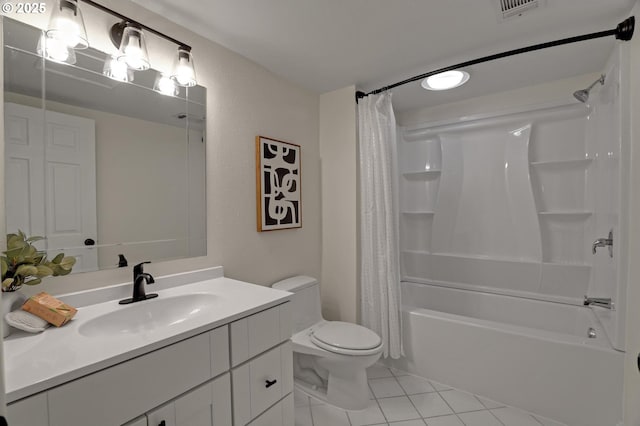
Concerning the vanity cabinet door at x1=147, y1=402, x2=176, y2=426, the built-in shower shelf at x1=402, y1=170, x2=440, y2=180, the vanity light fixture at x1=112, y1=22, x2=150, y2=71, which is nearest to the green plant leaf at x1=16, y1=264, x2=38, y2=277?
the vanity cabinet door at x1=147, y1=402, x2=176, y2=426

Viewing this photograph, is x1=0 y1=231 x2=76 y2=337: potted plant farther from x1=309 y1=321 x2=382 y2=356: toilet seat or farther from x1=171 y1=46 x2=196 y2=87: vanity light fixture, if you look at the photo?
x1=309 y1=321 x2=382 y2=356: toilet seat

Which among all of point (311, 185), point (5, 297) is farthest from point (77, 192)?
point (311, 185)

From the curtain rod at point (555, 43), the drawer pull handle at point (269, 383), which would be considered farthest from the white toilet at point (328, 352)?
the curtain rod at point (555, 43)

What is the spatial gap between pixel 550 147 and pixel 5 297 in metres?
3.40

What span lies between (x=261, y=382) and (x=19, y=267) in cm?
97

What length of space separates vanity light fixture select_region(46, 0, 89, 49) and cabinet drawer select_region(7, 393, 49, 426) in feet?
4.02

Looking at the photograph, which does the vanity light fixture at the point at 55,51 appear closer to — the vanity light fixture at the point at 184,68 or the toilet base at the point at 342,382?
the vanity light fixture at the point at 184,68

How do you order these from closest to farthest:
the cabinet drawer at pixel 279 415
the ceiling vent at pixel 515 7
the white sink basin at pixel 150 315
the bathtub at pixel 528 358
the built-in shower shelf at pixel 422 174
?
the white sink basin at pixel 150 315 → the cabinet drawer at pixel 279 415 → the ceiling vent at pixel 515 7 → the bathtub at pixel 528 358 → the built-in shower shelf at pixel 422 174

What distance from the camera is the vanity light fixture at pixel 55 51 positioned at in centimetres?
113

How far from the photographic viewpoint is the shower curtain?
2.21 m

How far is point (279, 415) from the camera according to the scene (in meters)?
1.34

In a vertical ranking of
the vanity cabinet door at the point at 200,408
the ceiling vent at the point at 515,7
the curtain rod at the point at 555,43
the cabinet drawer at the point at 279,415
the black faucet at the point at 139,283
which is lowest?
the cabinet drawer at the point at 279,415

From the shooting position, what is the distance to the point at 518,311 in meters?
2.46

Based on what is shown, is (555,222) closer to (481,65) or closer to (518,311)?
(518,311)
